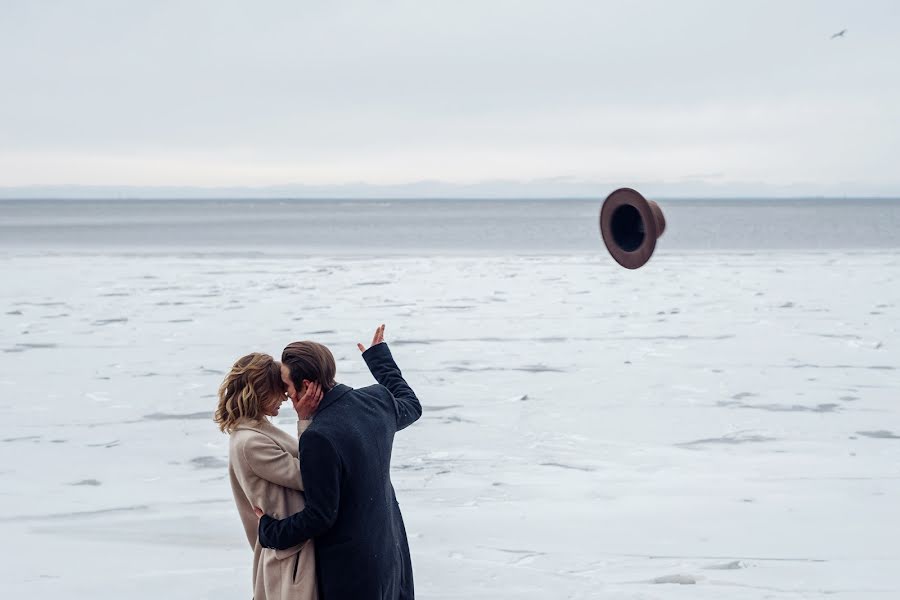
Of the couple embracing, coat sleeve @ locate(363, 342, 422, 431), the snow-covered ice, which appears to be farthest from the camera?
the snow-covered ice

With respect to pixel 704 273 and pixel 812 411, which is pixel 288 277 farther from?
pixel 812 411

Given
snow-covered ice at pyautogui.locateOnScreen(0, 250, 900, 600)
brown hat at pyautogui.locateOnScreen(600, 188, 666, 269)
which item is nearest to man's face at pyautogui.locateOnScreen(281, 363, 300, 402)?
brown hat at pyautogui.locateOnScreen(600, 188, 666, 269)

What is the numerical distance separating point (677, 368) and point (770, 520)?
435cm

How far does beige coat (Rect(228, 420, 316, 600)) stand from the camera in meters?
2.67

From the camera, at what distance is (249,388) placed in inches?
105

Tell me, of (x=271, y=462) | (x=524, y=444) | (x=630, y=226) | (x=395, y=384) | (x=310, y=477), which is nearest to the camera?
(x=310, y=477)

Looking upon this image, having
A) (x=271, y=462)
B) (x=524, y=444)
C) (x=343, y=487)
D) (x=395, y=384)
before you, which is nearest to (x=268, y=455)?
(x=271, y=462)

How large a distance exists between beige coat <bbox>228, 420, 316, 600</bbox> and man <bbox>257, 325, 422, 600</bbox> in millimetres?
50

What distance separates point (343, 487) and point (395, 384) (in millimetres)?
546

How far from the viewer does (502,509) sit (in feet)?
18.3

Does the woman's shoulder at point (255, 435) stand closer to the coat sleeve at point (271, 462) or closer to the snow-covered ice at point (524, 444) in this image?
the coat sleeve at point (271, 462)

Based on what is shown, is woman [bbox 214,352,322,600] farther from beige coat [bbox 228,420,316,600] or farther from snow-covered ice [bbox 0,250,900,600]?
snow-covered ice [bbox 0,250,900,600]

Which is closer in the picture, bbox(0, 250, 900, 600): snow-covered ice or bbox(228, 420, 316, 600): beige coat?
bbox(228, 420, 316, 600): beige coat

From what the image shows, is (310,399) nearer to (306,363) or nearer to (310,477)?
(306,363)
